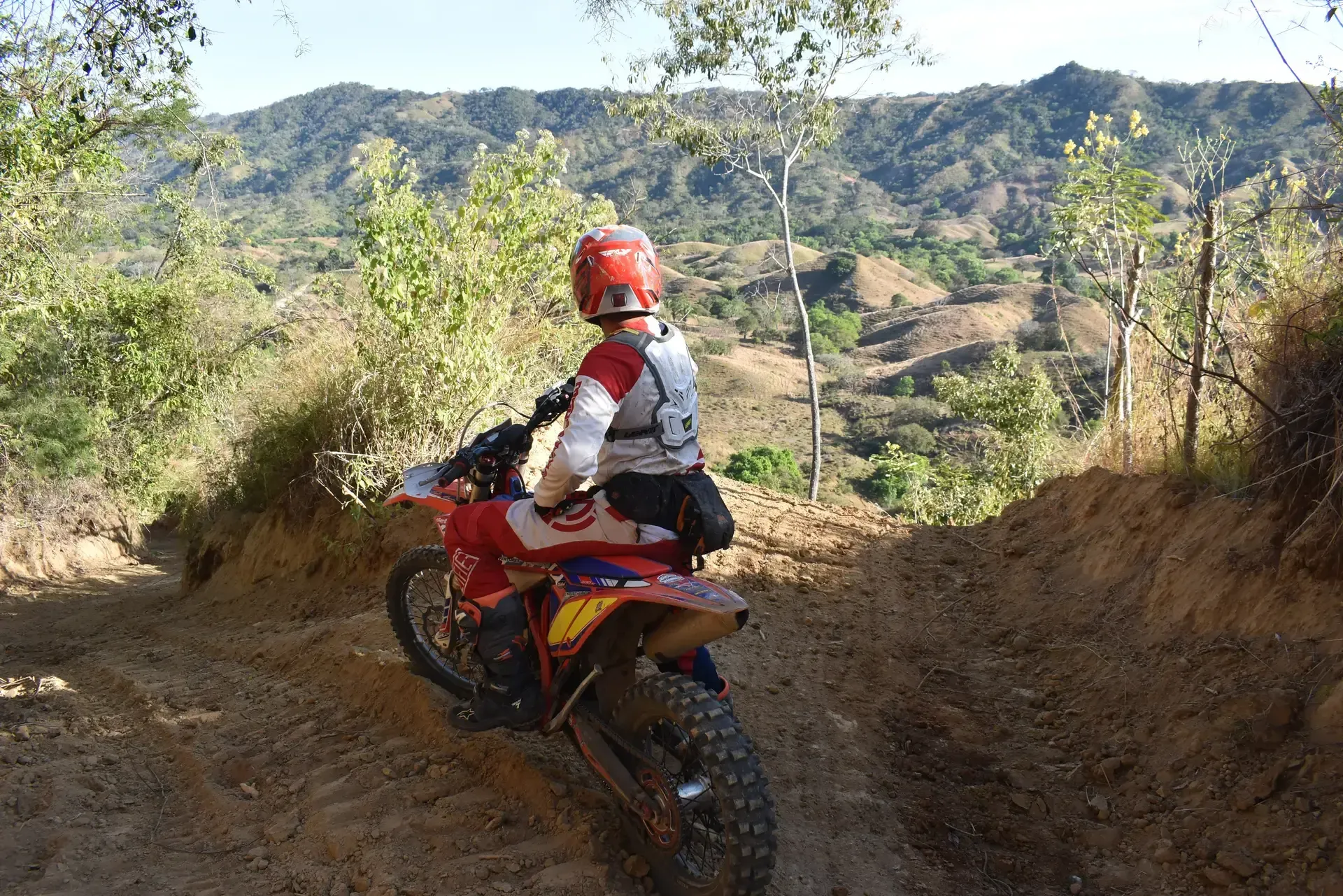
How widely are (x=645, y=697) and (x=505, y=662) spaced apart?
0.75 metres

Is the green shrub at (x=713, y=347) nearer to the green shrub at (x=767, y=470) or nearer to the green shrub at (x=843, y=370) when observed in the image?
the green shrub at (x=843, y=370)

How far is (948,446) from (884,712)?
3156 cm

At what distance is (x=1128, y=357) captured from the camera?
7.24 meters

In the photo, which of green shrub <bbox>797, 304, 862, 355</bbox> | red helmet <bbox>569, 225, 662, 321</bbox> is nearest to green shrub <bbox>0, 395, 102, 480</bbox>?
red helmet <bbox>569, 225, 662, 321</bbox>

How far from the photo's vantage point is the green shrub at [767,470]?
28641 mm

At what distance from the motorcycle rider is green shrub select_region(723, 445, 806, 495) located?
2366 centimetres

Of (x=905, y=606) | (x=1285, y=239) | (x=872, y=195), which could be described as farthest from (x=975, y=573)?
(x=872, y=195)

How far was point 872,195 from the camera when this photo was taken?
117 metres

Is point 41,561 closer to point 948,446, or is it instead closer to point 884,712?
point 884,712

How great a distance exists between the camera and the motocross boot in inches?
146

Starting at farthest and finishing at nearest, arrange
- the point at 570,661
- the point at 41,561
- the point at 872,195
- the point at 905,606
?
the point at 872,195 < the point at 41,561 < the point at 905,606 < the point at 570,661

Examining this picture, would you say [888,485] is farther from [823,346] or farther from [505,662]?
[505,662]

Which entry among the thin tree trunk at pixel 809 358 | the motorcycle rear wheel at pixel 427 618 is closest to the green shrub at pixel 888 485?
the thin tree trunk at pixel 809 358

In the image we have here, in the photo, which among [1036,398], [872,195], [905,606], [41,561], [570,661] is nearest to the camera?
[570,661]
